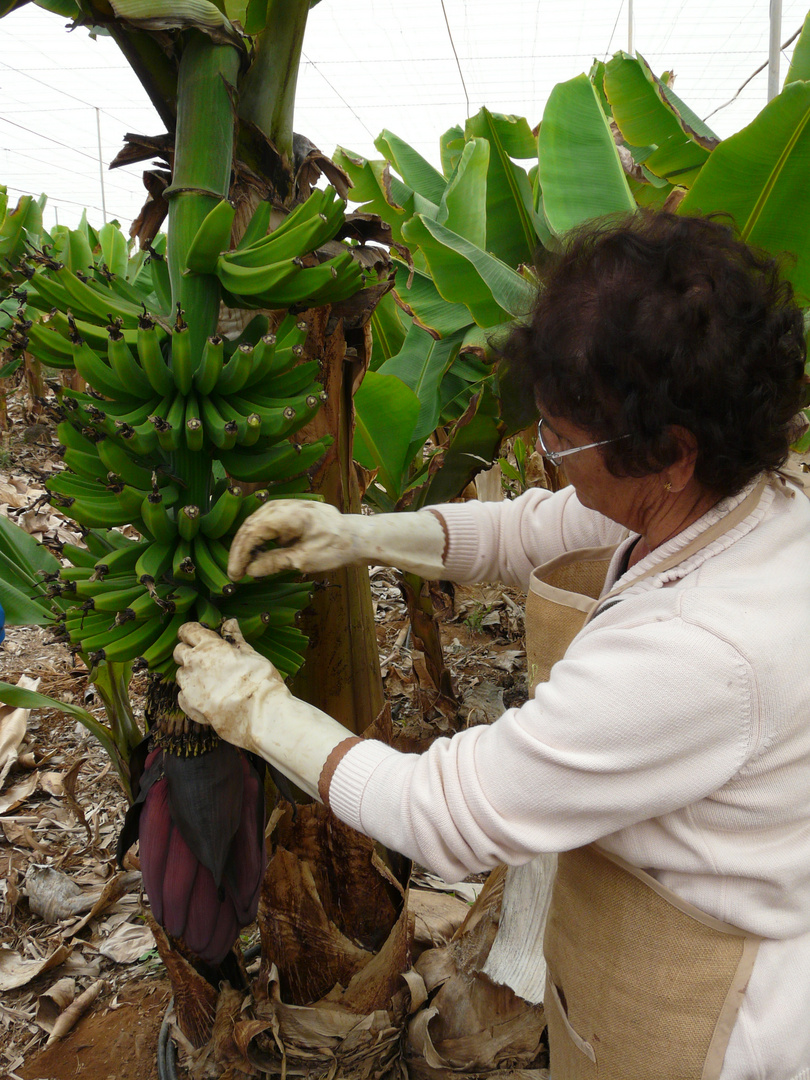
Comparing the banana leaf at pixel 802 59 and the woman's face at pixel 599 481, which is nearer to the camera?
the woman's face at pixel 599 481

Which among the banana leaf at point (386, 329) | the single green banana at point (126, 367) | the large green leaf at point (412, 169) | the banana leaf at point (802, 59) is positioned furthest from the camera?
the large green leaf at point (412, 169)

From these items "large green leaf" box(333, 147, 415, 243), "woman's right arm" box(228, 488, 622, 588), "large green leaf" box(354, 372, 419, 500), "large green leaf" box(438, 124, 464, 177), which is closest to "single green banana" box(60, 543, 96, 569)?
"woman's right arm" box(228, 488, 622, 588)

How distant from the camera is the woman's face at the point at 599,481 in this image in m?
0.88

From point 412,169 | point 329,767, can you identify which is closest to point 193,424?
point 329,767

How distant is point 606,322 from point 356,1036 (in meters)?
1.21

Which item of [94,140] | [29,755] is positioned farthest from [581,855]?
[94,140]

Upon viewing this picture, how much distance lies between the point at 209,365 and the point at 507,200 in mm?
1712

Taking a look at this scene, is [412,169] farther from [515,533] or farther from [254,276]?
[254,276]

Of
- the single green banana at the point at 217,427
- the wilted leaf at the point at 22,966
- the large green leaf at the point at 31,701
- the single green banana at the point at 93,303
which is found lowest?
the wilted leaf at the point at 22,966

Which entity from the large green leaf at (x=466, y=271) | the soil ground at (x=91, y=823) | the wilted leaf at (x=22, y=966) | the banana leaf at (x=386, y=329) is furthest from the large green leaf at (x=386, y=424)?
the wilted leaf at (x=22, y=966)

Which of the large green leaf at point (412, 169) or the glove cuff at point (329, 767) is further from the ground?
the large green leaf at point (412, 169)

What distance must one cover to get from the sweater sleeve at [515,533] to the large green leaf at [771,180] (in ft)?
2.46

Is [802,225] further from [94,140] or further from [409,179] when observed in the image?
[94,140]

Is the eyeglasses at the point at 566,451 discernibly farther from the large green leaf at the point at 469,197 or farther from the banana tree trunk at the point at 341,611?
the large green leaf at the point at 469,197
